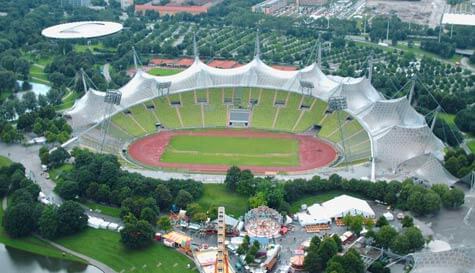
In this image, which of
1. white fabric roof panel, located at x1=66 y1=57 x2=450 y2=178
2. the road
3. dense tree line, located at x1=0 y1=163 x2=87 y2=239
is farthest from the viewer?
white fabric roof panel, located at x1=66 y1=57 x2=450 y2=178

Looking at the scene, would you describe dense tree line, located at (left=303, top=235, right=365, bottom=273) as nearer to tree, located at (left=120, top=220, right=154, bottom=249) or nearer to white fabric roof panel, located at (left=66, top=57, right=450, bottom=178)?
tree, located at (left=120, top=220, right=154, bottom=249)

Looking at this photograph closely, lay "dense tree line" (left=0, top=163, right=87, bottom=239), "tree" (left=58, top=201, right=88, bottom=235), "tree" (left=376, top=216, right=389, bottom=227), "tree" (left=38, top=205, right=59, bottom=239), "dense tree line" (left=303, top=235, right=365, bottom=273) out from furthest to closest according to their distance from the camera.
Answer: "tree" (left=58, top=201, right=88, bottom=235), "dense tree line" (left=0, top=163, right=87, bottom=239), "tree" (left=38, top=205, right=59, bottom=239), "tree" (left=376, top=216, right=389, bottom=227), "dense tree line" (left=303, top=235, right=365, bottom=273)

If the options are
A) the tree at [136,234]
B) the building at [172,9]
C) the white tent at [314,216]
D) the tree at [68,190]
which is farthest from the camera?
the building at [172,9]

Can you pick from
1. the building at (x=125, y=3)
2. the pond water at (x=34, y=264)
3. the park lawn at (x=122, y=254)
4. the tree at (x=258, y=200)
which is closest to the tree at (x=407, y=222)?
the tree at (x=258, y=200)

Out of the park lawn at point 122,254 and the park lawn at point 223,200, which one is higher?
the park lawn at point 122,254

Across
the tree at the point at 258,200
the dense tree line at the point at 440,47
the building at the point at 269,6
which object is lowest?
the building at the point at 269,6

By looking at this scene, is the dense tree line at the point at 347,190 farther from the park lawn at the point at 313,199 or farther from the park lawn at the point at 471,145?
the park lawn at the point at 471,145

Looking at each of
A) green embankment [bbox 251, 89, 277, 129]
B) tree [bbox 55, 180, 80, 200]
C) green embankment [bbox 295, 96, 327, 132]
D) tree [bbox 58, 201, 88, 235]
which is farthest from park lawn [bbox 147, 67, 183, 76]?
tree [bbox 58, 201, 88, 235]
